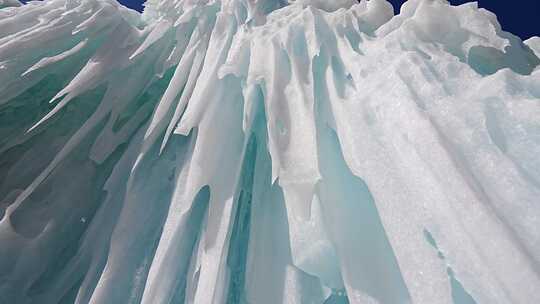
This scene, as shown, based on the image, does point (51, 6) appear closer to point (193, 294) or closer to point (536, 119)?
point (193, 294)

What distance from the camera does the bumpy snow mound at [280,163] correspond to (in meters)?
1.02

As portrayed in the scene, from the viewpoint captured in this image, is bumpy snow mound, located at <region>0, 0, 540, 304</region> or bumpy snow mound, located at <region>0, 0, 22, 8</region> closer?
bumpy snow mound, located at <region>0, 0, 540, 304</region>

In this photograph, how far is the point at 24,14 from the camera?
222cm

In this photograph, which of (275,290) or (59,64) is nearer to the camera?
(275,290)

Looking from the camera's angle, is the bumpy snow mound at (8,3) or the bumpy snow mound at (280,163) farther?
the bumpy snow mound at (8,3)

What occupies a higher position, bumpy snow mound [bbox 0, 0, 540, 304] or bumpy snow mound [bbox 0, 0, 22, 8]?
bumpy snow mound [bbox 0, 0, 22, 8]

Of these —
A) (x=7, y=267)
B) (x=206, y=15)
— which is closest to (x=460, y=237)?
(x=7, y=267)

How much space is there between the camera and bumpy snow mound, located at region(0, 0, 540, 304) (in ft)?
3.33

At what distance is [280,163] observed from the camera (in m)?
1.37

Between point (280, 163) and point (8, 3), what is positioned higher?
point (8, 3)

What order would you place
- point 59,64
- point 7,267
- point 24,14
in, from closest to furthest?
point 7,267, point 59,64, point 24,14

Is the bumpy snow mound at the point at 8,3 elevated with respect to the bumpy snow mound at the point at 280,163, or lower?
elevated

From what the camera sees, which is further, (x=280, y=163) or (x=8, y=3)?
(x=8, y=3)

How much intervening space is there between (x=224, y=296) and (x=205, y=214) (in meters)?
0.33
